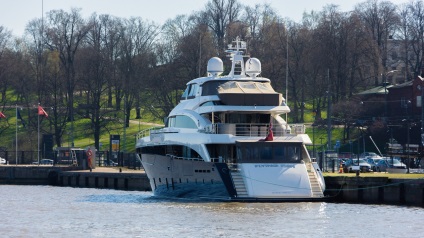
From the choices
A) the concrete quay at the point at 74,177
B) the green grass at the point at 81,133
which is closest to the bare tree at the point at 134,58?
the green grass at the point at 81,133

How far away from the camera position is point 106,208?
5766cm

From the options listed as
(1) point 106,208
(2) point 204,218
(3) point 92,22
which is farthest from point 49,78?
(2) point 204,218

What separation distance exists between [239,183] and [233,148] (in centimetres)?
250

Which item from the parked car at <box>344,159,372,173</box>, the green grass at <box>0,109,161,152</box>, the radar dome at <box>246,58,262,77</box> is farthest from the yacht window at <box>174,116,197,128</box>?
the green grass at <box>0,109,161,152</box>

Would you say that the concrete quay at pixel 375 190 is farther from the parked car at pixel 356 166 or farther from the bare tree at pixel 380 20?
the bare tree at pixel 380 20

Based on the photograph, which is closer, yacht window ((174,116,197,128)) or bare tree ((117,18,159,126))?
yacht window ((174,116,197,128))

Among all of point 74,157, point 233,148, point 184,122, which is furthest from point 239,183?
point 74,157

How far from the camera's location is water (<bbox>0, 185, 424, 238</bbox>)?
45.8 metres

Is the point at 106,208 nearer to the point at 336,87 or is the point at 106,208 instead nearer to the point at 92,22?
the point at 336,87

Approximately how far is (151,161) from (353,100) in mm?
50763

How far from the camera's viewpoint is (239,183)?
184ft

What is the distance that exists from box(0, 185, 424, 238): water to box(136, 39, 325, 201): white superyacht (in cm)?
85

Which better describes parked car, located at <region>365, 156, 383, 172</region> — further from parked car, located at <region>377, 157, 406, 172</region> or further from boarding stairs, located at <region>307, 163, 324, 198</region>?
boarding stairs, located at <region>307, 163, 324, 198</region>

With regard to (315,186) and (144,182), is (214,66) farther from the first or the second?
(144,182)
